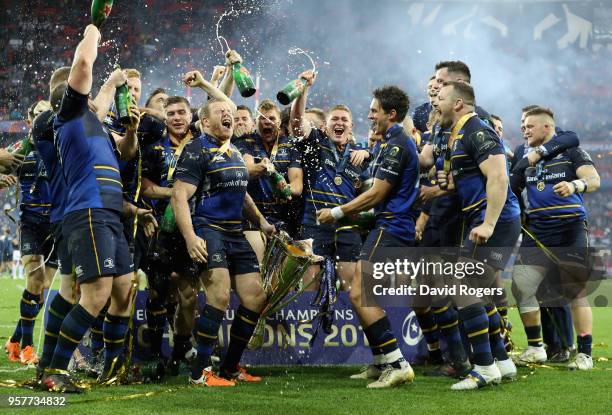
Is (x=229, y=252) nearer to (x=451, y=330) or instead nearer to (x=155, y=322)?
(x=155, y=322)

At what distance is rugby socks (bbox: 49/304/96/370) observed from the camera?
523cm

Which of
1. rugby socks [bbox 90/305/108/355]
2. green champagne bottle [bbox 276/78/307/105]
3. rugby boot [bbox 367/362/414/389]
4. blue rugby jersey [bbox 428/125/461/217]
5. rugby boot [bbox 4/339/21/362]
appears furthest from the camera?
rugby boot [bbox 4/339/21/362]

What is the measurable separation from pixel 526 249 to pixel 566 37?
1048 inches

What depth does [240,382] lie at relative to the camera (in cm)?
612

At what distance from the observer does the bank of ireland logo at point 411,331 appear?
7164 mm

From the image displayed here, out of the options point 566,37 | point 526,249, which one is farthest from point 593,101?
point 526,249

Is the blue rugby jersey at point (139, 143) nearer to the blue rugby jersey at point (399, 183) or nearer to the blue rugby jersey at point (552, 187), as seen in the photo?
the blue rugby jersey at point (399, 183)

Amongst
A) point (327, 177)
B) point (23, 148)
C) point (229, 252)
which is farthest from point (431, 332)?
point (23, 148)

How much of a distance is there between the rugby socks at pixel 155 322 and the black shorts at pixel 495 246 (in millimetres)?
2443

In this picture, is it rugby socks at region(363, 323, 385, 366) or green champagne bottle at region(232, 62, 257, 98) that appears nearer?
rugby socks at region(363, 323, 385, 366)

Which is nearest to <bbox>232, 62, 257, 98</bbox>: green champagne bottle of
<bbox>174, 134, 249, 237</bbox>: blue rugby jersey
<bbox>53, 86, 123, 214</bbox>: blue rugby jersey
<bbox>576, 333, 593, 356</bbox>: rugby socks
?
<bbox>174, 134, 249, 237</bbox>: blue rugby jersey

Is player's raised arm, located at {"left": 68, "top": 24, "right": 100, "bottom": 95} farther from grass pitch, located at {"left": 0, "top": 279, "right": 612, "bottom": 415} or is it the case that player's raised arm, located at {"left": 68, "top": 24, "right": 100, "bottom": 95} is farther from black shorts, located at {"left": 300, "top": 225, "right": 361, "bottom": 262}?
black shorts, located at {"left": 300, "top": 225, "right": 361, "bottom": 262}

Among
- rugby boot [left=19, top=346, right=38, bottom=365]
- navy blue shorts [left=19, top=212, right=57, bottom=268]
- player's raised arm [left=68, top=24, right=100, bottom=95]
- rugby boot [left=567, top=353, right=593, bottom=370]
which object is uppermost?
player's raised arm [left=68, top=24, right=100, bottom=95]

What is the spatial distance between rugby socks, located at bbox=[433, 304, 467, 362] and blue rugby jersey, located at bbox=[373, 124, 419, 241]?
0.64 m
